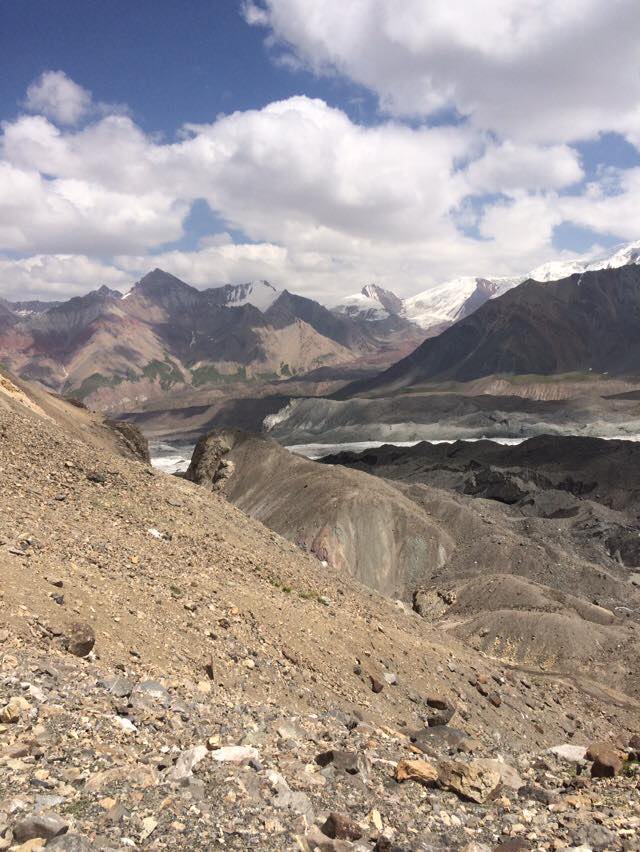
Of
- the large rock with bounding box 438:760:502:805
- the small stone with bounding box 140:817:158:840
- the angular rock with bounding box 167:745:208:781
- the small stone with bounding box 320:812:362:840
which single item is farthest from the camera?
the large rock with bounding box 438:760:502:805

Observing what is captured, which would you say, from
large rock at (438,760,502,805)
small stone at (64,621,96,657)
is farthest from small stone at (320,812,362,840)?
small stone at (64,621,96,657)

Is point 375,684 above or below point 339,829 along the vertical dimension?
below

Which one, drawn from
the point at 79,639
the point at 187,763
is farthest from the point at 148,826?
the point at 79,639

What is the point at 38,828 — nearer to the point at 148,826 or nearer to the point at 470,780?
the point at 148,826

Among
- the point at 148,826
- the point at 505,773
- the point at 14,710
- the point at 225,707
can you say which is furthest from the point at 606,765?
the point at 14,710

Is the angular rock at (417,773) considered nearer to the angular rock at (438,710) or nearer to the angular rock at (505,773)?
the angular rock at (505,773)

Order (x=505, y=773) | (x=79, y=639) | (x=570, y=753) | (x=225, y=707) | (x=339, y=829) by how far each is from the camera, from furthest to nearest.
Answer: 1. (x=570, y=753)
2. (x=505, y=773)
3. (x=225, y=707)
4. (x=79, y=639)
5. (x=339, y=829)

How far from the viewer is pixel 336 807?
816 cm

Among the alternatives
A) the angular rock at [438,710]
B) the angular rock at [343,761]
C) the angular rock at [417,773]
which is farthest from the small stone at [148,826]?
the angular rock at [438,710]

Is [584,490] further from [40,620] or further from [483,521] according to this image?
[40,620]

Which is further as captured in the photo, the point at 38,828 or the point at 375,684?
the point at 375,684

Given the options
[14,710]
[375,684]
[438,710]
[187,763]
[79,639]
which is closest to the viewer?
[14,710]

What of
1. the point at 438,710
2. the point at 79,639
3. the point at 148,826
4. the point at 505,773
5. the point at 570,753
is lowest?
the point at 438,710

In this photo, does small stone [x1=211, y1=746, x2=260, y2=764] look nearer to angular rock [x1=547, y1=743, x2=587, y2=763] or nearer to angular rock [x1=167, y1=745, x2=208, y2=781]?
angular rock [x1=167, y1=745, x2=208, y2=781]
